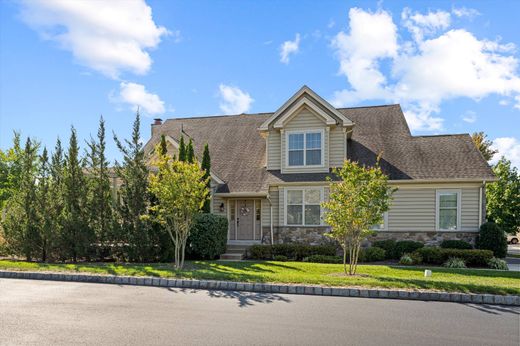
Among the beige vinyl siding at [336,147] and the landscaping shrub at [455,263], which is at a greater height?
the beige vinyl siding at [336,147]

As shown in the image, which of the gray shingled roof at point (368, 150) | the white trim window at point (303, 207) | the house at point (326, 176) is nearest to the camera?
the house at point (326, 176)

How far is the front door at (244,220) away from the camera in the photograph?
1956 centimetres

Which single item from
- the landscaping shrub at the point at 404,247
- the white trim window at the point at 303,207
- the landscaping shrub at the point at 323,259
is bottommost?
the landscaping shrub at the point at 323,259

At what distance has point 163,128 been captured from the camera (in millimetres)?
25062

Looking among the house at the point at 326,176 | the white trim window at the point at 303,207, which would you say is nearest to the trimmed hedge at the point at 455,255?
the house at the point at 326,176

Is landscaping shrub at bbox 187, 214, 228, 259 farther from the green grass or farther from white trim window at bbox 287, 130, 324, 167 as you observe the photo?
white trim window at bbox 287, 130, 324, 167

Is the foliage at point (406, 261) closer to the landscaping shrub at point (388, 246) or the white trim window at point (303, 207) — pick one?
the landscaping shrub at point (388, 246)

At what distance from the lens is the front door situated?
1956 centimetres

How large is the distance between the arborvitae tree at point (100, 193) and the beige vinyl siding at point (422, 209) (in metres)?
11.4

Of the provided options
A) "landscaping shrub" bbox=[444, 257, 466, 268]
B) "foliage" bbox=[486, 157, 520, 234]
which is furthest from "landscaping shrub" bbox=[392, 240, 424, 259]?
"foliage" bbox=[486, 157, 520, 234]

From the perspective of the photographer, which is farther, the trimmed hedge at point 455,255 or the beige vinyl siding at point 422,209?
the beige vinyl siding at point 422,209

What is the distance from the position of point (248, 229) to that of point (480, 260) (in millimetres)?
9776

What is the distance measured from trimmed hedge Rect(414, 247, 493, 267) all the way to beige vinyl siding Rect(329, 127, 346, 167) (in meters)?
5.38

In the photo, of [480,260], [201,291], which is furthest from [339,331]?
[480,260]
